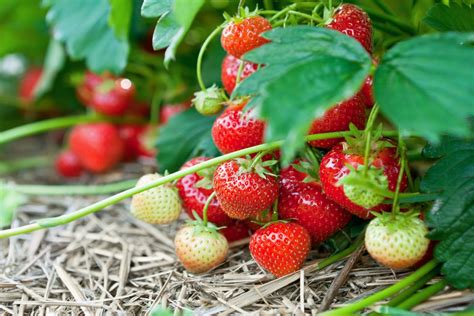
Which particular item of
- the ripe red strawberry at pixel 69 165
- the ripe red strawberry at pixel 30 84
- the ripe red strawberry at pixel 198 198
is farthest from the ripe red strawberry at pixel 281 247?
the ripe red strawberry at pixel 30 84

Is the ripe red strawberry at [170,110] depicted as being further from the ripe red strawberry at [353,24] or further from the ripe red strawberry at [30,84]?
the ripe red strawberry at [353,24]

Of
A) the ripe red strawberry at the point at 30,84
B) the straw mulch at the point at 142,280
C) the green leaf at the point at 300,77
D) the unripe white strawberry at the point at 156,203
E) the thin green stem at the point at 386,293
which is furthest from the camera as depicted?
the ripe red strawberry at the point at 30,84

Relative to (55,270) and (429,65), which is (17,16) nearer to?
(55,270)

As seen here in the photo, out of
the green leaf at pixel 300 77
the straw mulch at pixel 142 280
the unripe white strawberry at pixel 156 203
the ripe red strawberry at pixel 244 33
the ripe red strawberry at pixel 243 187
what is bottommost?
the straw mulch at pixel 142 280

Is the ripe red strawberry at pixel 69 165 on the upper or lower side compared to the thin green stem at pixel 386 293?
lower

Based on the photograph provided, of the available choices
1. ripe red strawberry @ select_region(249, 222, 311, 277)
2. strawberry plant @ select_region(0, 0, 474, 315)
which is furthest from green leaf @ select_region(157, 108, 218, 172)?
ripe red strawberry @ select_region(249, 222, 311, 277)

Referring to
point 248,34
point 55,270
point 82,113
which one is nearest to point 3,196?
point 55,270

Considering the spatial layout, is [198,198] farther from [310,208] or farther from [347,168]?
[347,168]

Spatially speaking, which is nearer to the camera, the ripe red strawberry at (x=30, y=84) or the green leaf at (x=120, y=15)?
the green leaf at (x=120, y=15)

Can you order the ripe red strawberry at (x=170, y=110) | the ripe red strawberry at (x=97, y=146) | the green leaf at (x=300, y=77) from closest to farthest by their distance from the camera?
the green leaf at (x=300, y=77)
the ripe red strawberry at (x=170, y=110)
the ripe red strawberry at (x=97, y=146)
